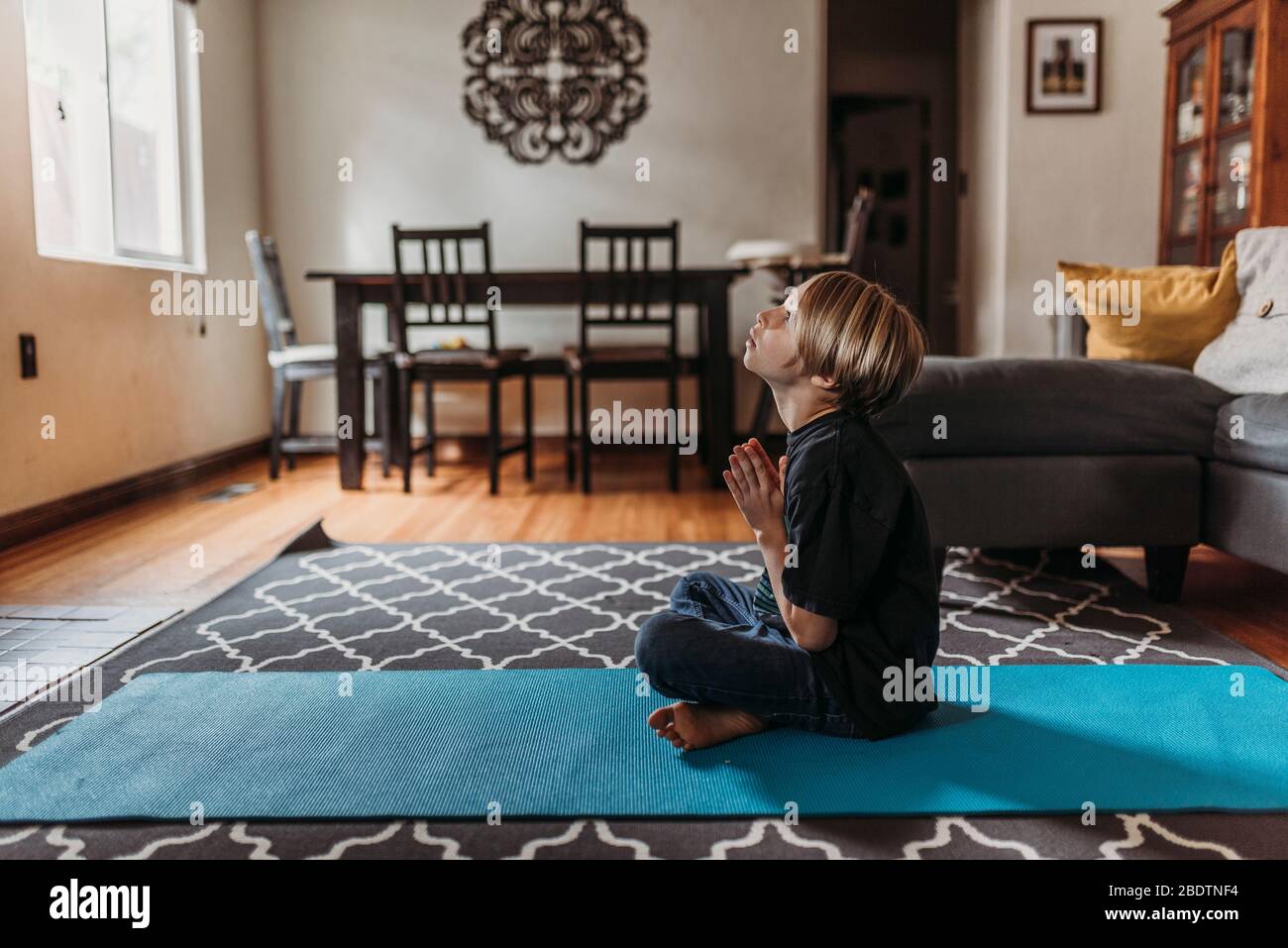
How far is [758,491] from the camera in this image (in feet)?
4.51

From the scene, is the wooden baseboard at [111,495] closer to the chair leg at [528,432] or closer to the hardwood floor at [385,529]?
the hardwood floor at [385,529]

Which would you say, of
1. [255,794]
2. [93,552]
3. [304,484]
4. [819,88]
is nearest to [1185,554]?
[255,794]

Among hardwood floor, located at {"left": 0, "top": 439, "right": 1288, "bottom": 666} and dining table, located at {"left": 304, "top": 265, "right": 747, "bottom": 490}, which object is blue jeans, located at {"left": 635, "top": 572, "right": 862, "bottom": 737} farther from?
dining table, located at {"left": 304, "top": 265, "right": 747, "bottom": 490}

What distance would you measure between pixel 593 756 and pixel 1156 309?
1991mm

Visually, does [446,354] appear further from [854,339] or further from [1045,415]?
[854,339]

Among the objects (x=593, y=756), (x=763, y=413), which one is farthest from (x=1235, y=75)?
(x=593, y=756)

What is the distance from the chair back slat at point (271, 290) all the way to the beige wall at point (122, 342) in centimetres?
31

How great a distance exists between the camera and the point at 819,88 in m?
5.28

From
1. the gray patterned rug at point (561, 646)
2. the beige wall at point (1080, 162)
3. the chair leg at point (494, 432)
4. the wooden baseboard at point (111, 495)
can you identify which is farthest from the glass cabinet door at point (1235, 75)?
the wooden baseboard at point (111, 495)

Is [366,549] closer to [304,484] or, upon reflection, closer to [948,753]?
[304,484]

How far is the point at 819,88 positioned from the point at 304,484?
10.7 feet

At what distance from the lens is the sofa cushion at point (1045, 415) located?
88.6 inches

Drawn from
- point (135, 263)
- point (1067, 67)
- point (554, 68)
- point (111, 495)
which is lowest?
point (111, 495)

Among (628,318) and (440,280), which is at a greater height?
(440,280)
